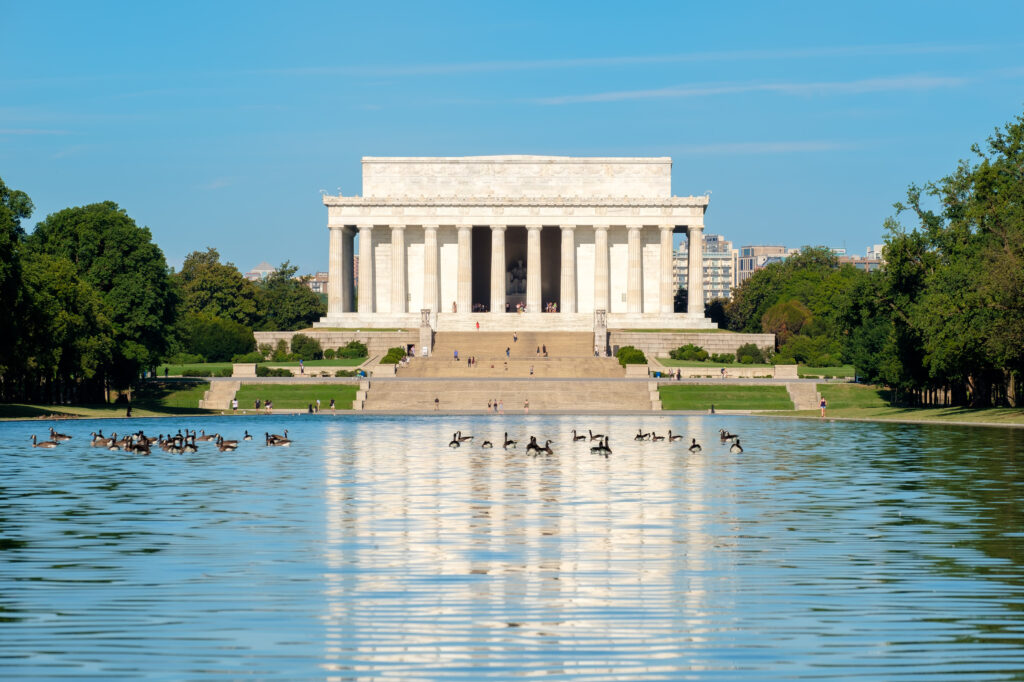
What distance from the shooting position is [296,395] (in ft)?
296

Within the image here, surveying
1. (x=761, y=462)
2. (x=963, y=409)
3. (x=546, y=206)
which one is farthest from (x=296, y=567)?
(x=546, y=206)

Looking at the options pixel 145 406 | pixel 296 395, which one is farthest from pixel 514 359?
pixel 145 406

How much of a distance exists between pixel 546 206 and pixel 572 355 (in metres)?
27.2

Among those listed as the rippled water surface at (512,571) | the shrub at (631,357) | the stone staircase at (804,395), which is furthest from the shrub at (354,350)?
the rippled water surface at (512,571)

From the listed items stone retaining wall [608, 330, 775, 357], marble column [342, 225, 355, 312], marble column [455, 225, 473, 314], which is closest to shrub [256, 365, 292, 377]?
stone retaining wall [608, 330, 775, 357]

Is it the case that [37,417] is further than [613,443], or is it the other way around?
[37,417]

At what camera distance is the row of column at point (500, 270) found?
454 ft

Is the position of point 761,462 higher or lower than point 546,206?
lower

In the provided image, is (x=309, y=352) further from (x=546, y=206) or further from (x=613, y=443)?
(x=613, y=443)

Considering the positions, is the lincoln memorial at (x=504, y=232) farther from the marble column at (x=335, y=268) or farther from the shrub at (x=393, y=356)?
the shrub at (x=393, y=356)

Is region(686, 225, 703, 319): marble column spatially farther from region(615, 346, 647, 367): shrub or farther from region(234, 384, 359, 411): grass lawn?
region(234, 384, 359, 411): grass lawn

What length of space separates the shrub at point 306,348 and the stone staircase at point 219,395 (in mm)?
23475

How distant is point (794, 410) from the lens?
87.5 m

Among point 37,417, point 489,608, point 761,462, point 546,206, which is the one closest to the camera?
point 489,608
